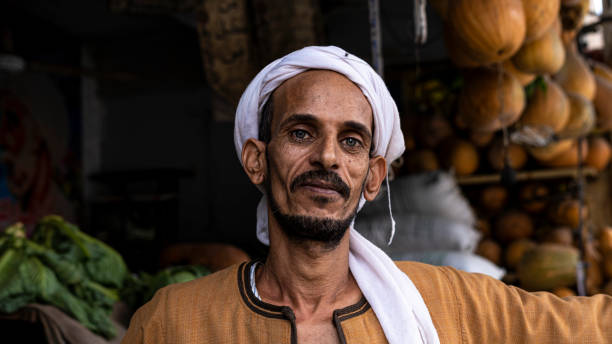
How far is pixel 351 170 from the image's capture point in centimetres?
145

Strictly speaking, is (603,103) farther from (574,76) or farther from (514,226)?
(514,226)

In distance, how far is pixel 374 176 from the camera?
1.63 metres

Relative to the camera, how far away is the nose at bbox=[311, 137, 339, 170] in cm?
139

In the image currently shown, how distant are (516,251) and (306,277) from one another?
340cm

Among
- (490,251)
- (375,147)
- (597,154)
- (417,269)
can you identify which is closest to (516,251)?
(490,251)

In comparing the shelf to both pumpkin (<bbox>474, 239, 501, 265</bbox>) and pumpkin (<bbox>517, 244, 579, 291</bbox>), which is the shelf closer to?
pumpkin (<bbox>474, 239, 501, 265</bbox>)

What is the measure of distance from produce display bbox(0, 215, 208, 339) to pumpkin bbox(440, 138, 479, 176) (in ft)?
8.28

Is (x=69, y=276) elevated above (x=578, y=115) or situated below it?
below

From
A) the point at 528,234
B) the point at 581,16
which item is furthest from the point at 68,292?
the point at 528,234

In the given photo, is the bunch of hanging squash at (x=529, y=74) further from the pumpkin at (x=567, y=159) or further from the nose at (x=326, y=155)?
the nose at (x=326, y=155)

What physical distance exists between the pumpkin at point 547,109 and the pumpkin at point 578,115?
0.81 ft

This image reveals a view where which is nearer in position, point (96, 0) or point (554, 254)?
point (554, 254)

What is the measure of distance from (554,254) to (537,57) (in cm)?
136

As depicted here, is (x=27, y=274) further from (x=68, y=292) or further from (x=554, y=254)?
(x=554, y=254)
